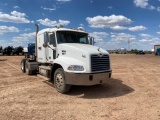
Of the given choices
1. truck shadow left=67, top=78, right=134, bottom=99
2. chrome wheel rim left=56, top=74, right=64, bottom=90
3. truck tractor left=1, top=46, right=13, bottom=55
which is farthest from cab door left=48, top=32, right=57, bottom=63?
truck tractor left=1, top=46, right=13, bottom=55

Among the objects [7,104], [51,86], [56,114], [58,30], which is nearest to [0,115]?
[7,104]

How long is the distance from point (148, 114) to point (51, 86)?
5.29m

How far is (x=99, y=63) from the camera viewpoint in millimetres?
8359

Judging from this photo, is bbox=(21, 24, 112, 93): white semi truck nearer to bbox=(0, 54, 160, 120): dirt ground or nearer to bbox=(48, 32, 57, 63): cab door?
bbox=(48, 32, 57, 63): cab door

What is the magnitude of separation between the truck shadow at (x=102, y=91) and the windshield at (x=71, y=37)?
2.32 meters

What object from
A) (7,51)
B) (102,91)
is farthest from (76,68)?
(7,51)

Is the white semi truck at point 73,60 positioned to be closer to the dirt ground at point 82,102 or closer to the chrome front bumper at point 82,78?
the chrome front bumper at point 82,78

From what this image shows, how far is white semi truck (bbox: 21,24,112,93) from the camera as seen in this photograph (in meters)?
7.98

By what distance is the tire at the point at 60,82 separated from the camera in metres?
8.43

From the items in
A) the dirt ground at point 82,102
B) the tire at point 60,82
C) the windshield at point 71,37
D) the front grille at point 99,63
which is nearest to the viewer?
the dirt ground at point 82,102

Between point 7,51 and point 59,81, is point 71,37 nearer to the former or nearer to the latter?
point 59,81

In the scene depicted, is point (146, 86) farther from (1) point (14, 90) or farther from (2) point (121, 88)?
(1) point (14, 90)

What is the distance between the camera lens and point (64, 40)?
9578 mm

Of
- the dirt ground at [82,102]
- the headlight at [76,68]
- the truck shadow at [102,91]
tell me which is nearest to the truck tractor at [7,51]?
the dirt ground at [82,102]
